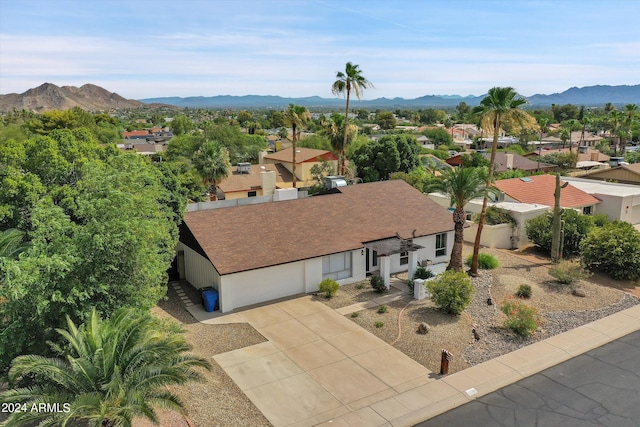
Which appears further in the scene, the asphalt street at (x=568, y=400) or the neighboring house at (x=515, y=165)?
the neighboring house at (x=515, y=165)

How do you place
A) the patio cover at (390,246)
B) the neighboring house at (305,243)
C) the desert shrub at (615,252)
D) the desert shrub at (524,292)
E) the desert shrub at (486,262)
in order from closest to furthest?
1. the neighboring house at (305,243)
2. the desert shrub at (524,292)
3. the patio cover at (390,246)
4. the desert shrub at (615,252)
5. the desert shrub at (486,262)

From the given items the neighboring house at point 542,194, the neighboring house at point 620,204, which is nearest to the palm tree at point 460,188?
the neighboring house at point 542,194

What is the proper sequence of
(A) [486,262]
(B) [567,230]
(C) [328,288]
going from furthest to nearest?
1. (B) [567,230]
2. (A) [486,262]
3. (C) [328,288]

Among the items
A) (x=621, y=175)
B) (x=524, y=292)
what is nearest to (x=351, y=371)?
(x=524, y=292)

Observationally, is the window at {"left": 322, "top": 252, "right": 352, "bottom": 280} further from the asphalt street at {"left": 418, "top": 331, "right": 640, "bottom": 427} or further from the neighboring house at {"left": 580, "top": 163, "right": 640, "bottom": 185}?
the neighboring house at {"left": 580, "top": 163, "right": 640, "bottom": 185}

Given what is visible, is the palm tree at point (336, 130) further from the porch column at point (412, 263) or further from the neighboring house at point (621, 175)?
the neighboring house at point (621, 175)

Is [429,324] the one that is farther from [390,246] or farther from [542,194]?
[542,194]

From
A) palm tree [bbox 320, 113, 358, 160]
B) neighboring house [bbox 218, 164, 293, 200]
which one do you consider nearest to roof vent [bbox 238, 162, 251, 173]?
neighboring house [bbox 218, 164, 293, 200]
